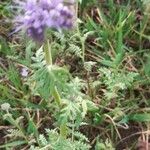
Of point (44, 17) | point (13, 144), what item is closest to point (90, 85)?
point (13, 144)

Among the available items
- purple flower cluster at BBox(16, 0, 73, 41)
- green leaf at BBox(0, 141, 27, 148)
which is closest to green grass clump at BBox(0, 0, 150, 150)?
green leaf at BBox(0, 141, 27, 148)

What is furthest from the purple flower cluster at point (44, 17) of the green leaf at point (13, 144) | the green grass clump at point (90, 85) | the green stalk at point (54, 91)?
the green leaf at point (13, 144)

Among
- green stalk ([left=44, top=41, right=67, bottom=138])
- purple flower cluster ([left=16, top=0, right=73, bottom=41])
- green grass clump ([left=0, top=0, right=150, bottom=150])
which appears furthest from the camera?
green grass clump ([left=0, top=0, right=150, bottom=150])

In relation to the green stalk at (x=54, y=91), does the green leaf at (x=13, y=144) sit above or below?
below

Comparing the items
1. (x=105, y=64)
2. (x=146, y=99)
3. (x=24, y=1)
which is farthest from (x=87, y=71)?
(x=24, y=1)

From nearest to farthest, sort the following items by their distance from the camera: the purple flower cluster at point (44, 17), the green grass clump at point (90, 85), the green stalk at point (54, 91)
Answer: the purple flower cluster at point (44, 17) < the green stalk at point (54, 91) < the green grass clump at point (90, 85)

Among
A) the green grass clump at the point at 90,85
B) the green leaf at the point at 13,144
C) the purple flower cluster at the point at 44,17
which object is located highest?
the purple flower cluster at the point at 44,17

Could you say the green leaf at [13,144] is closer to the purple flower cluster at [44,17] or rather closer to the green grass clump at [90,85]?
the green grass clump at [90,85]

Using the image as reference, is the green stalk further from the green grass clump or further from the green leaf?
the green leaf

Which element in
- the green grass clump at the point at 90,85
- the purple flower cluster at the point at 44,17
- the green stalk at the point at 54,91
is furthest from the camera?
the green grass clump at the point at 90,85
